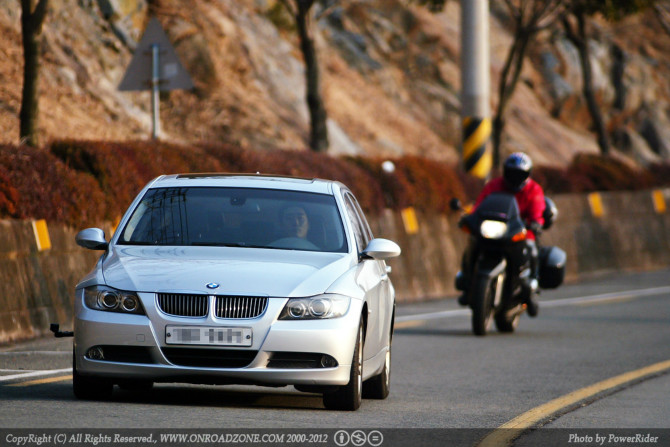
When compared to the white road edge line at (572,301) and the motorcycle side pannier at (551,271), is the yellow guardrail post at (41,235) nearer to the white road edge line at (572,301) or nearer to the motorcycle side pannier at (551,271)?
the white road edge line at (572,301)

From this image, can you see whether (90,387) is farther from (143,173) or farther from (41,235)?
(143,173)

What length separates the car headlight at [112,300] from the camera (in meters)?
8.20

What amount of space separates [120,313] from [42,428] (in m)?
1.12

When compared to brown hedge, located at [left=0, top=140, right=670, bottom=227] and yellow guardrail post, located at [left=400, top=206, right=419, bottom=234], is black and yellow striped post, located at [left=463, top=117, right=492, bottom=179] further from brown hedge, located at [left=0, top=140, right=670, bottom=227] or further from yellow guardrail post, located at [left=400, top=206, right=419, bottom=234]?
yellow guardrail post, located at [left=400, top=206, right=419, bottom=234]

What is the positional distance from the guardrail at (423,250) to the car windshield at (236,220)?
4061 millimetres

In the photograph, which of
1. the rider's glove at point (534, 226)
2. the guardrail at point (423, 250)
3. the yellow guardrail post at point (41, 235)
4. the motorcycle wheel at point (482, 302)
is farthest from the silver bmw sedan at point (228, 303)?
the rider's glove at point (534, 226)

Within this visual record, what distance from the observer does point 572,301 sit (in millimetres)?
22031

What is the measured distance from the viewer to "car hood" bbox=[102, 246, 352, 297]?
8.19m

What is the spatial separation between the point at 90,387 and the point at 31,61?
9.71 meters

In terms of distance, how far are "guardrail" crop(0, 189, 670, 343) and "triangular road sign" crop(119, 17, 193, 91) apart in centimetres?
283

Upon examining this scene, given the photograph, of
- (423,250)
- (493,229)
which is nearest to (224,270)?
(493,229)

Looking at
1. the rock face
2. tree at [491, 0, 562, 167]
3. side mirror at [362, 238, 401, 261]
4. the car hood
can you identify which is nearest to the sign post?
the rock face

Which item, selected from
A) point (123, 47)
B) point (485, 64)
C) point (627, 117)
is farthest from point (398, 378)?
point (627, 117)

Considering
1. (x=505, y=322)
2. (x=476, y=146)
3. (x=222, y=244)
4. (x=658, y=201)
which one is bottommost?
(x=658, y=201)
